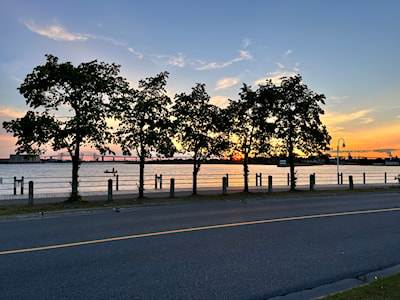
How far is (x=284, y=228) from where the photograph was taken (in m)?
8.66

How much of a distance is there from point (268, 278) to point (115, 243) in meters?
3.72

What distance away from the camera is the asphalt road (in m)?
4.58

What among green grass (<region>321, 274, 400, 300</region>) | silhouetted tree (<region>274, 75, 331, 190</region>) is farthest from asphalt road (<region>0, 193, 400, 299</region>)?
silhouetted tree (<region>274, 75, 331, 190</region>)

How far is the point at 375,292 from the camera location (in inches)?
163

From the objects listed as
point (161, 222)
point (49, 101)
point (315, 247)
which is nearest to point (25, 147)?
point (49, 101)

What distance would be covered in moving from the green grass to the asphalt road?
1.99 feet

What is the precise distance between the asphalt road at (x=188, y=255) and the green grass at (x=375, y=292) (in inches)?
23.9

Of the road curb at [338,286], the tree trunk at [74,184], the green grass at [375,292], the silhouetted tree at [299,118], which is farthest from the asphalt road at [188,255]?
the silhouetted tree at [299,118]

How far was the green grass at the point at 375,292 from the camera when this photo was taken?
13.0 feet

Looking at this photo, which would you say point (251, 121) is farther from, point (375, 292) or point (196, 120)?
point (375, 292)

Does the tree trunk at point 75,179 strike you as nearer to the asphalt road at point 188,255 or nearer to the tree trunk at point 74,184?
the tree trunk at point 74,184

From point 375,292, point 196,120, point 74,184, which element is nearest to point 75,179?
point 74,184

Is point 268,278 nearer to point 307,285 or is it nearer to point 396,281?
point 307,285

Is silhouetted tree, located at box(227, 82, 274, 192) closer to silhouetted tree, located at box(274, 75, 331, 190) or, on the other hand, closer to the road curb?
silhouetted tree, located at box(274, 75, 331, 190)
